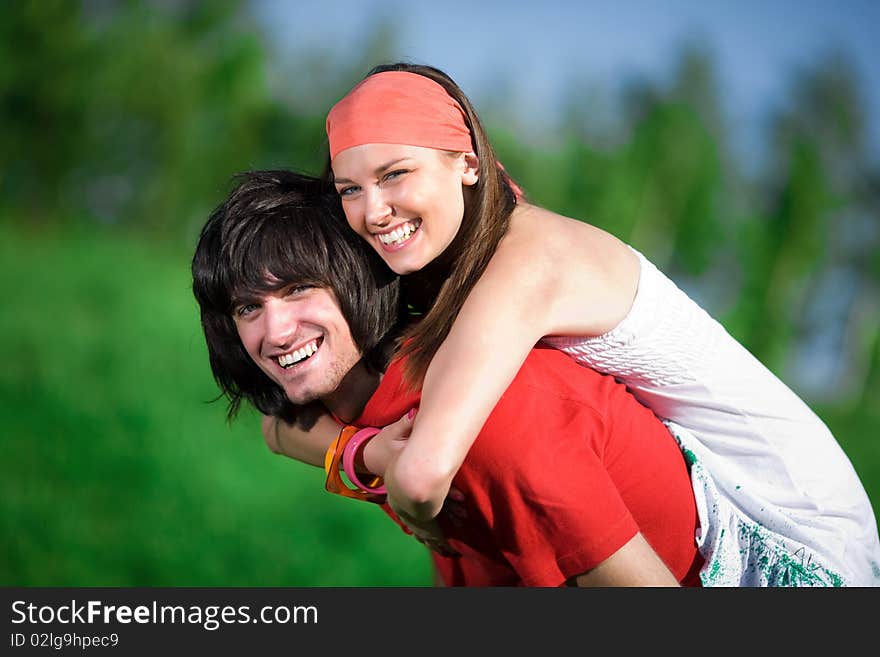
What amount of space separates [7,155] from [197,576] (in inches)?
301

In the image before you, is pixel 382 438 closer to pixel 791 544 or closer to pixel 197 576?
pixel 791 544

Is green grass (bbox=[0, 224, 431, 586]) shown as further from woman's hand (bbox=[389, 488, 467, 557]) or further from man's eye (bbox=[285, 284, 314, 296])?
woman's hand (bbox=[389, 488, 467, 557])

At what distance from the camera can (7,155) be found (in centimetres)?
1110

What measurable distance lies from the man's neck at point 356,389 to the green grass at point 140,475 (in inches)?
115

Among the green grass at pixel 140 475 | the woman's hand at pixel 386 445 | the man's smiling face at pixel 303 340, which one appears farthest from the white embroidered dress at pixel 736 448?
the green grass at pixel 140 475

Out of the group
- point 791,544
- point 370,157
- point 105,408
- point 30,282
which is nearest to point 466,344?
point 370,157

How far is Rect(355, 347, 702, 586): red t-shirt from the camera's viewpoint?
1698 millimetres

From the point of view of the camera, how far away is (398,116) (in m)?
1.95

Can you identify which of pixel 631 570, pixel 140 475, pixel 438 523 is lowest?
pixel 631 570

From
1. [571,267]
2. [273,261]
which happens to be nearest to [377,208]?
[273,261]

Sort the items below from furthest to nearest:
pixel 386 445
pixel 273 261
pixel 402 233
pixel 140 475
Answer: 1. pixel 140 475
2. pixel 273 261
3. pixel 402 233
4. pixel 386 445

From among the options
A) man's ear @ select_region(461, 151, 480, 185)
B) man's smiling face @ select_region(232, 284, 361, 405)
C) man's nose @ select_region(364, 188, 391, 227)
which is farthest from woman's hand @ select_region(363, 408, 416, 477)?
man's ear @ select_region(461, 151, 480, 185)

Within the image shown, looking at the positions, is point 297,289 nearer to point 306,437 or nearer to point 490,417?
point 306,437

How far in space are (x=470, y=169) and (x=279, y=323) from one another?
511mm
